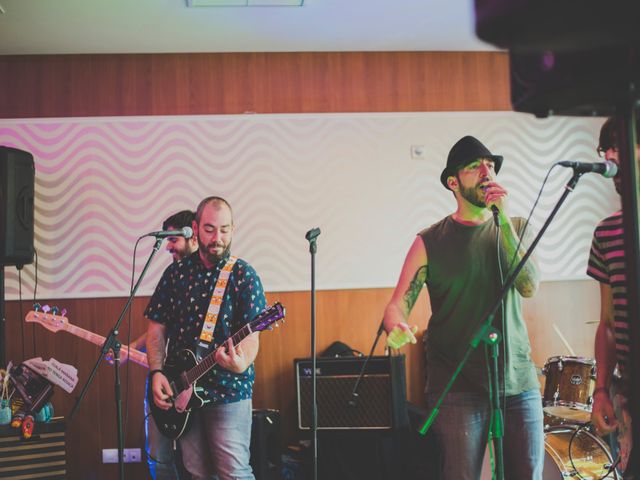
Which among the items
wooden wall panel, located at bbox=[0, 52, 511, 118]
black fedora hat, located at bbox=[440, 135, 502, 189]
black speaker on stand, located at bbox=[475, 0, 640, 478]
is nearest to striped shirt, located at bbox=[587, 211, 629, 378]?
black fedora hat, located at bbox=[440, 135, 502, 189]

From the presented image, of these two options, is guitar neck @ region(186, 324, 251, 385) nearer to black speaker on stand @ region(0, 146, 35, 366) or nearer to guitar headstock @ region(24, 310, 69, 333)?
guitar headstock @ region(24, 310, 69, 333)

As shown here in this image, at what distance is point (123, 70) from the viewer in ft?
18.0

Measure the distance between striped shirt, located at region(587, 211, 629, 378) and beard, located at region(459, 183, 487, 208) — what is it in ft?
1.61

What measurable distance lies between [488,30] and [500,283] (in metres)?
1.77

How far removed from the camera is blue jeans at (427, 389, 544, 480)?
2.55 metres

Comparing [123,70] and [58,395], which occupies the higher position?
[123,70]

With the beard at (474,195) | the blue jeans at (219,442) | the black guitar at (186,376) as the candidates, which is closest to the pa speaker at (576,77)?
the beard at (474,195)

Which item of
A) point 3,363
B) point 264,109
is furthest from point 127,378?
point 264,109

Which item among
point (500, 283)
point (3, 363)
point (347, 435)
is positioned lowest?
point (347, 435)

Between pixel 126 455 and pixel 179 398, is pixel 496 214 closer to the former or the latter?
pixel 179 398

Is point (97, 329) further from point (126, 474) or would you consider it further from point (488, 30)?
point (488, 30)

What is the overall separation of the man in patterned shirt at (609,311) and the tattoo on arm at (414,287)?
A: 646 mm

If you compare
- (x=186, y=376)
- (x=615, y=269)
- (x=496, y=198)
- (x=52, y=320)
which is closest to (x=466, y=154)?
(x=496, y=198)

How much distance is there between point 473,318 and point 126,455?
352 cm
